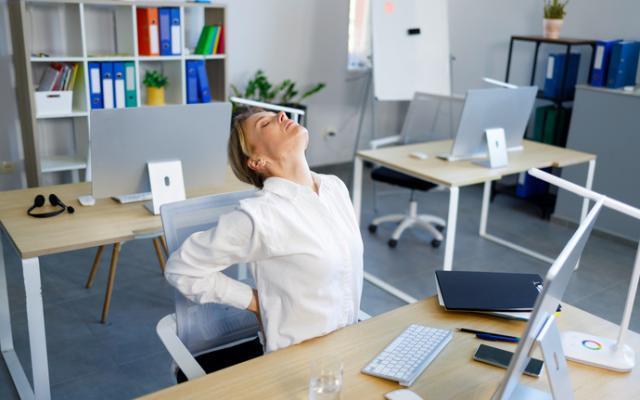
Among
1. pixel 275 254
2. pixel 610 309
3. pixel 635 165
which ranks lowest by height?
pixel 610 309

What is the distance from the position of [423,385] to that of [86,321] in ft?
6.92

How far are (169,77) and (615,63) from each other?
122 inches

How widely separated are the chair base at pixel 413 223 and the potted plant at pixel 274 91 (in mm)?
1255

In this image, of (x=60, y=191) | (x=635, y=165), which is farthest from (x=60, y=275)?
(x=635, y=165)

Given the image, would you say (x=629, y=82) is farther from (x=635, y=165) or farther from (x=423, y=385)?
(x=423, y=385)

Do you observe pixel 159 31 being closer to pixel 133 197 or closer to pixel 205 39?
pixel 205 39

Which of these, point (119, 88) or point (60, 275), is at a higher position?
point (119, 88)

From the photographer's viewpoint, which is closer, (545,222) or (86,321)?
(86,321)

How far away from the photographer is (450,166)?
3.29 meters

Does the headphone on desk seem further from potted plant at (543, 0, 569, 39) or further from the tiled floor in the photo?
potted plant at (543, 0, 569, 39)

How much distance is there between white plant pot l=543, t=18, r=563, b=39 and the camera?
4699 millimetres

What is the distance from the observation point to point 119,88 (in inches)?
166

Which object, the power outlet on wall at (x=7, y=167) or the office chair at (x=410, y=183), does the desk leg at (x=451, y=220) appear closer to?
the office chair at (x=410, y=183)

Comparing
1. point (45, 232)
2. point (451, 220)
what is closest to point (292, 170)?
point (45, 232)
